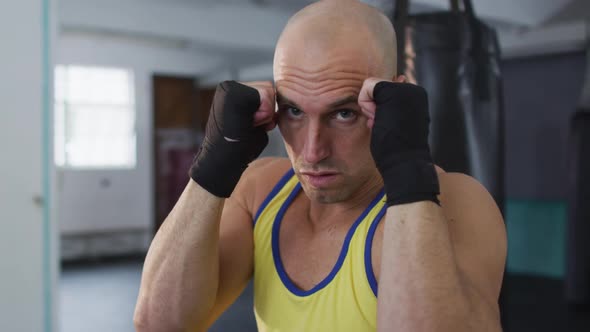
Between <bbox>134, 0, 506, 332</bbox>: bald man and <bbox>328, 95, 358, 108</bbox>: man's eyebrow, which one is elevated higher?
<bbox>328, 95, 358, 108</bbox>: man's eyebrow

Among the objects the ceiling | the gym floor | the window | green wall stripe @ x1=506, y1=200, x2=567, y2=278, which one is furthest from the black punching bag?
the window

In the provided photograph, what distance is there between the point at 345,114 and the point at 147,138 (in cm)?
684

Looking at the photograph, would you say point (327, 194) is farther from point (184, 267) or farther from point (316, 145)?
point (184, 267)

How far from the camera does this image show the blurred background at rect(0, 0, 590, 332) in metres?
2.27

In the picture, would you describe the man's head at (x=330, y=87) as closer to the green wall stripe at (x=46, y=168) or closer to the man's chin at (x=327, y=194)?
the man's chin at (x=327, y=194)

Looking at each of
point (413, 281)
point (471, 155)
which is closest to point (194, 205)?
point (413, 281)

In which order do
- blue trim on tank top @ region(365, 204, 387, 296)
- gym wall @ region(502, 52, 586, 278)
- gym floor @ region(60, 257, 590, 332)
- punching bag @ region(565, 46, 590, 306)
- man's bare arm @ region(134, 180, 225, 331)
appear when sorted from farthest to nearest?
gym wall @ region(502, 52, 586, 278), punching bag @ region(565, 46, 590, 306), gym floor @ region(60, 257, 590, 332), man's bare arm @ region(134, 180, 225, 331), blue trim on tank top @ region(365, 204, 387, 296)

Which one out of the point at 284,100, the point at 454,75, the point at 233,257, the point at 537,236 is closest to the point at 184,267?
the point at 233,257

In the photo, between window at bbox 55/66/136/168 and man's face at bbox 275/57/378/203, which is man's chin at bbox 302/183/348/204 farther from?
window at bbox 55/66/136/168

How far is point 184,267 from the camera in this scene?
43.4 inches

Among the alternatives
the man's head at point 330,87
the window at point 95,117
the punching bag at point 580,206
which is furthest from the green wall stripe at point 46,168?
the window at point 95,117

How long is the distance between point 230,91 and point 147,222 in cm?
689

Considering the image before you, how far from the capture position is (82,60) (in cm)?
688

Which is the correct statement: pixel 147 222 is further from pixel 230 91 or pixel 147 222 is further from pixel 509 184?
pixel 230 91
